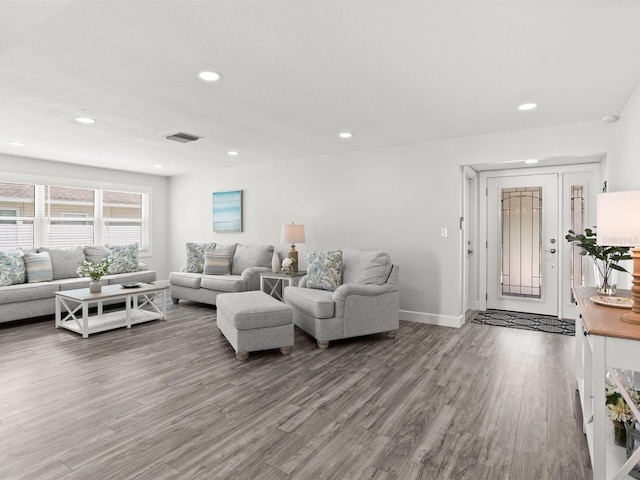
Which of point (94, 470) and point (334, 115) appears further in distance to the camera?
point (334, 115)

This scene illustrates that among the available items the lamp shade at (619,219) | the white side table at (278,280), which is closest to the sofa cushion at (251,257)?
the white side table at (278,280)

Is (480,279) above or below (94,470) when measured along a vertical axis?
above

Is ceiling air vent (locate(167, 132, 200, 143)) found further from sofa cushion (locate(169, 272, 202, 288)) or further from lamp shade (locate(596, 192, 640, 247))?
lamp shade (locate(596, 192, 640, 247))

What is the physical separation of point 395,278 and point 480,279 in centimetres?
184

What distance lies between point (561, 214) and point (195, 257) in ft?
17.8

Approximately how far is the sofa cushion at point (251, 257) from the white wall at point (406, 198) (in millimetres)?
250

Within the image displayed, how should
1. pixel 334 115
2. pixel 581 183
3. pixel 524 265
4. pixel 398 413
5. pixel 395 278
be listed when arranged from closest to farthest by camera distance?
pixel 398 413 → pixel 334 115 → pixel 395 278 → pixel 581 183 → pixel 524 265

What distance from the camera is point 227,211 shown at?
6.66 metres

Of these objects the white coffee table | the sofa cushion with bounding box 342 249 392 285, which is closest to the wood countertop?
the sofa cushion with bounding box 342 249 392 285

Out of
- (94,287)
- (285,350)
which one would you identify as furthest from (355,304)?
(94,287)

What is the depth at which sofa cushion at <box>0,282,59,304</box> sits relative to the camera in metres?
4.54

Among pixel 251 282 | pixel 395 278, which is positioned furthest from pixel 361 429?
pixel 251 282

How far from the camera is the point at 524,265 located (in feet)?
16.6

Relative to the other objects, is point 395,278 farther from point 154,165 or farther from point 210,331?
point 154,165
